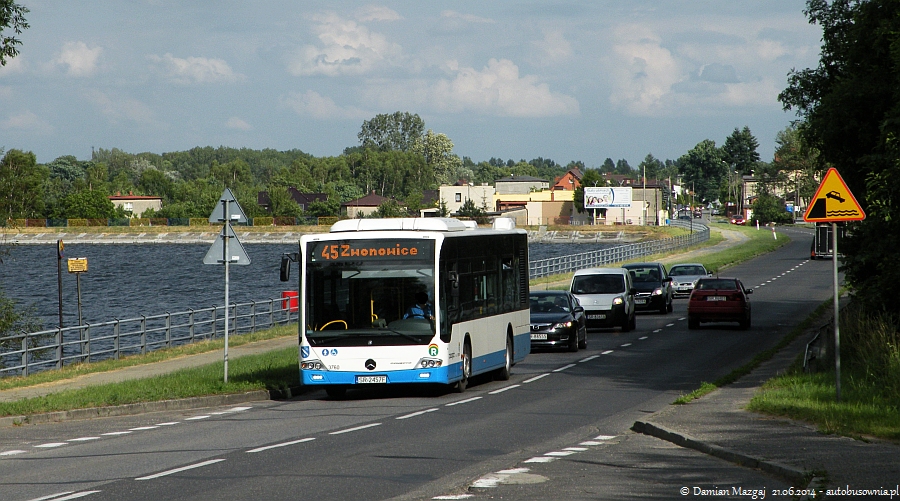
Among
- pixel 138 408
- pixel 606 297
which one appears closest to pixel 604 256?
pixel 606 297

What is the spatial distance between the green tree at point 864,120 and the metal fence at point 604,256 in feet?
90.1

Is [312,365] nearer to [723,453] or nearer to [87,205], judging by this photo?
[723,453]

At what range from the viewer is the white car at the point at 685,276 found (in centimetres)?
5064

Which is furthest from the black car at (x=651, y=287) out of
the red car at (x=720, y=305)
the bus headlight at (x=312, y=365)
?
the bus headlight at (x=312, y=365)

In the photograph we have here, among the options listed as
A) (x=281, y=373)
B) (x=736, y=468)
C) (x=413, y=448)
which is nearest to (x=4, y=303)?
(x=281, y=373)

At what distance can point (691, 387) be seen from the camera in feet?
65.5

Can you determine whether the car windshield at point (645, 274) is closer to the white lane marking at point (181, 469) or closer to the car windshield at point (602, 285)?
the car windshield at point (602, 285)

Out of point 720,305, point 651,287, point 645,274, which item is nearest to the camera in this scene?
point 720,305

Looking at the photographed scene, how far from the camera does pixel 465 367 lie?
65.9 ft

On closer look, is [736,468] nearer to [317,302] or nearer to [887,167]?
[317,302]

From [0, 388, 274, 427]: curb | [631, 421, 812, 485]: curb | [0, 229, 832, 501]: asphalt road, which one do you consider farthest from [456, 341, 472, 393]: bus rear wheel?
[631, 421, 812, 485]: curb

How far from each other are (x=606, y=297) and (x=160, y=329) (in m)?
13.2

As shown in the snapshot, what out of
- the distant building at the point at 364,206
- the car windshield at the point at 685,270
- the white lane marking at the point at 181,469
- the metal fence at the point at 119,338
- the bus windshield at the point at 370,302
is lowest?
the metal fence at the point at 119,338

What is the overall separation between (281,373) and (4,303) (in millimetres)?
12682
